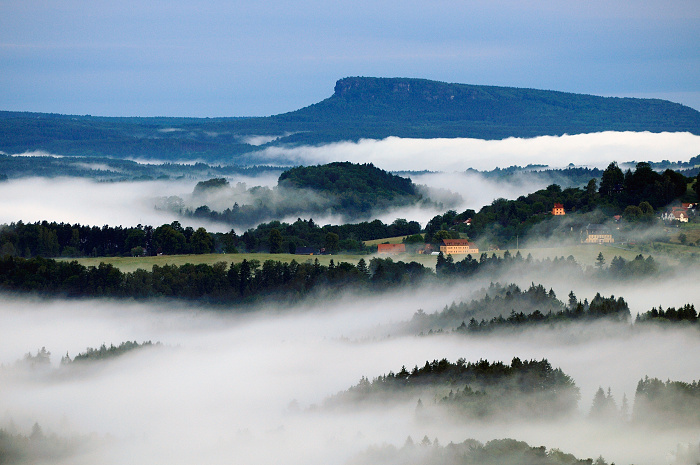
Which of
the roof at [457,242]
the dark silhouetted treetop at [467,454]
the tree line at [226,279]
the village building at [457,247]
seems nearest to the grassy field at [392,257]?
the village building at [457,247]

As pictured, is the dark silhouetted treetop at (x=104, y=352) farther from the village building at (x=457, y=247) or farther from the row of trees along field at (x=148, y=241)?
the village building at (x=457, y=247)

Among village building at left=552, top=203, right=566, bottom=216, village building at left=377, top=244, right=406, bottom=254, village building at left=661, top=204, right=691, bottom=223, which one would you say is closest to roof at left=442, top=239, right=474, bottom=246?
village building at left=377, top=244, right=406, bottom=254

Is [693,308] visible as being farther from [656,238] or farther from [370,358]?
[656,238]

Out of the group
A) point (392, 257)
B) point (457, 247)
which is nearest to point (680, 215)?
point (457, 247)

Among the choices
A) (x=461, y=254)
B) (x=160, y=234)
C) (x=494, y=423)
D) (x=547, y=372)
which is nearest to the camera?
(x=494, y=423)

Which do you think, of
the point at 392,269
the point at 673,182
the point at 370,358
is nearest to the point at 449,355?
the point at 370,358

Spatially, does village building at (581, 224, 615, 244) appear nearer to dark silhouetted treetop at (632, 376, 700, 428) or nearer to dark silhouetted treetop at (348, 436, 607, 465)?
dark silhouetted treetop at (632, 376, 700, 428)
